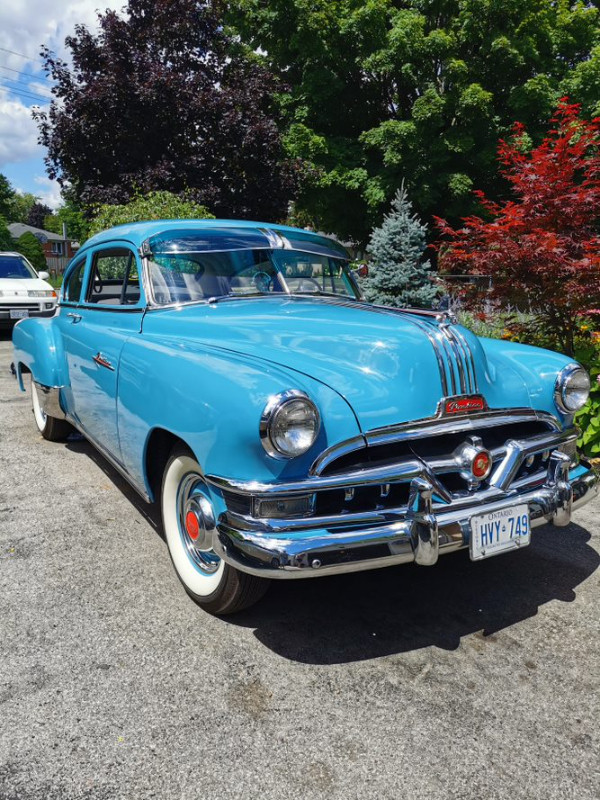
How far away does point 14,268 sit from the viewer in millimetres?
11672

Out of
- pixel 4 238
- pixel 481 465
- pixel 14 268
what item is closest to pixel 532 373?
pixel 481 465

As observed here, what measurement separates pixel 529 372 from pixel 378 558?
4.34ft

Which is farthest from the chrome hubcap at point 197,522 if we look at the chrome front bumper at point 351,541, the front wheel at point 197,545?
the chrome front bumper at point 351,541

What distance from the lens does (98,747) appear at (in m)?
1.86

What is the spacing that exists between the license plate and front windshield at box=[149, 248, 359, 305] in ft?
5.91

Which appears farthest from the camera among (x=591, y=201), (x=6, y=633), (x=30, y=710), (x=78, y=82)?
(x=78, y=82)

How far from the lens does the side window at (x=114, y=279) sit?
11.7ft

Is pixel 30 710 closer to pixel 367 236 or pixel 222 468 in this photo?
pixel 222 468

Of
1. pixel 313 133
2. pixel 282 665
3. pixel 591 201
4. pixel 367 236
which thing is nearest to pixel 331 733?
pixel 282 665

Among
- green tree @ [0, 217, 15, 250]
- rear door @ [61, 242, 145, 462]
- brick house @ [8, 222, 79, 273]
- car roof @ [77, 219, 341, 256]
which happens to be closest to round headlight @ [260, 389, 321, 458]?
rear door @ [61, 242, 145, 462]

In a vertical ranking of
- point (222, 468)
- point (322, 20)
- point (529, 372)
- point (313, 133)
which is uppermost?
point (322, 20)

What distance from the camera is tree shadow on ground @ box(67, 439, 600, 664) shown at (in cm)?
245

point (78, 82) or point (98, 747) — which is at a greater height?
point (78, 82)

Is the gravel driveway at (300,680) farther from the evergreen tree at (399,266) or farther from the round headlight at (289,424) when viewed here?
the evergreen tree at (399,266)
